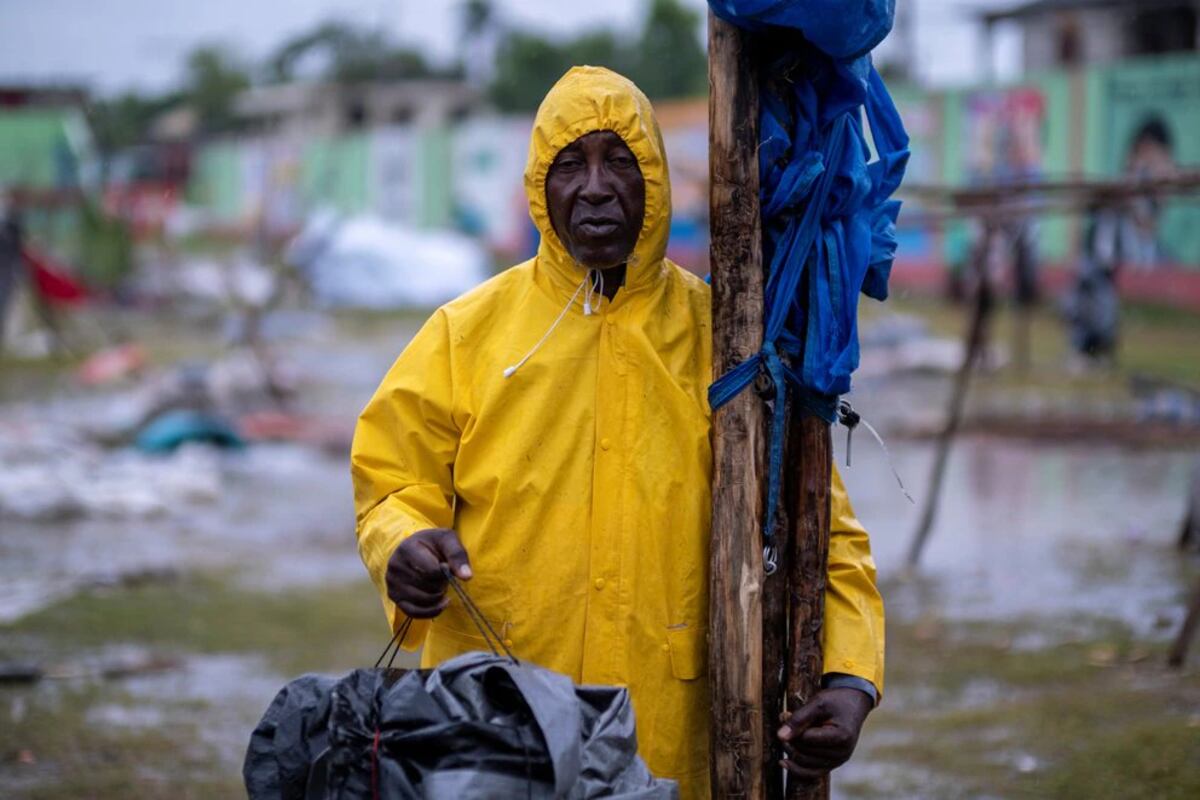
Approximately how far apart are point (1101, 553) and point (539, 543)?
6.62 metres

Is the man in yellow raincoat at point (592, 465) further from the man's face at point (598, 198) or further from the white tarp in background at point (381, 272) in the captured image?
the white tarp in background at point (381, 272)

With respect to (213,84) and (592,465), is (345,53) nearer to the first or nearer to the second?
(213,84)

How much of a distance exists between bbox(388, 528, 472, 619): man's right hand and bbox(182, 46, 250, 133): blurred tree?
212 ft

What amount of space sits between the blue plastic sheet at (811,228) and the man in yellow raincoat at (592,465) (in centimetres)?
18

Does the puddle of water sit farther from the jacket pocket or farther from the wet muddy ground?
the jacket pocket

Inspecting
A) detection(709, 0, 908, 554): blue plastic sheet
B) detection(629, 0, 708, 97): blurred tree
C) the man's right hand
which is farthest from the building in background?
the man's right hand

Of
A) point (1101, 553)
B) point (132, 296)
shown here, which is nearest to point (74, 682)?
point (1101, 553)

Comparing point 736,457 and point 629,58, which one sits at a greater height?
point 629,58

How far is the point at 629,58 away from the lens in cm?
4559

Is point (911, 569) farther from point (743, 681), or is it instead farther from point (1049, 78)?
point (1049, 78)

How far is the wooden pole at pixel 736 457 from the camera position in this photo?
2.59 meters

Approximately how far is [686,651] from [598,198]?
0.88 metres

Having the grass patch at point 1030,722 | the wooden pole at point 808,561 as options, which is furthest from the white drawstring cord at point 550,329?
the grass patch at point 1030,722

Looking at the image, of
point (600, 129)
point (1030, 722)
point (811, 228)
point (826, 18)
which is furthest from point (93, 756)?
point (826, 18)
